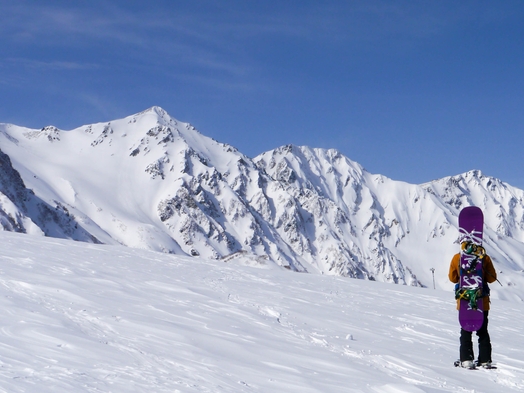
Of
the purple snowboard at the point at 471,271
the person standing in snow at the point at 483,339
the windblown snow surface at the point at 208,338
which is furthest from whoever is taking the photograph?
the person standing in snow at the point at 483,339

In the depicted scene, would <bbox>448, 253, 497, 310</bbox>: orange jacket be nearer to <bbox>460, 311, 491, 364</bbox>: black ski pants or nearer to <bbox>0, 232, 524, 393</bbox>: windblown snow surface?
<bbox>460, 311, 491, 364</bbox>: black ski pants

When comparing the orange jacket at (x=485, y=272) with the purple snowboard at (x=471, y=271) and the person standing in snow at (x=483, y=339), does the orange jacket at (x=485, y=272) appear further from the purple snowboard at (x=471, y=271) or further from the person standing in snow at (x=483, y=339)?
the purple snowboard at (x=471, y=271)

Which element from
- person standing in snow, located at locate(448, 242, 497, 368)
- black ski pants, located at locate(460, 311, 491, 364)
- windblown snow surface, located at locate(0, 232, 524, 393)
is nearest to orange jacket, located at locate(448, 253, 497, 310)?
person standing in snow, located at locate(448, 242, 497, 368)

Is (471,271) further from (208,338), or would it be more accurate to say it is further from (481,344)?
(208,338)

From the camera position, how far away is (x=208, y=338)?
8.19 meters

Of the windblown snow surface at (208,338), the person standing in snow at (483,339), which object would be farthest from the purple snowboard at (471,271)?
the windblown snow surface at (208,338)

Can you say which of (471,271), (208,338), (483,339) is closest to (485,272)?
(471,271)

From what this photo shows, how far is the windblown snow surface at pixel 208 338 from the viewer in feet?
19.6

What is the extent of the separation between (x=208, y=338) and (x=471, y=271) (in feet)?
13.4

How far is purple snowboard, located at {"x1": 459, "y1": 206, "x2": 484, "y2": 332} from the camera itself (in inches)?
341

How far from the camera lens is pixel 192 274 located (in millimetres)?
16812

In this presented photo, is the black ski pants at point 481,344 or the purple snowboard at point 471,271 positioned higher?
the purple snowboard at point 471,271

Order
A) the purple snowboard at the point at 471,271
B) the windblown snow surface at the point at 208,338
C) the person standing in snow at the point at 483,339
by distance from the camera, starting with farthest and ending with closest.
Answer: the person standing in snow at the point at 483,339 → the purple snowboard at the point at 471,271 → the windblown snow surface at the point at 208,338

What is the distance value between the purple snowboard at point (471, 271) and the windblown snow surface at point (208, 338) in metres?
0.80
